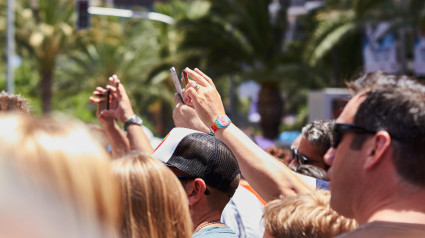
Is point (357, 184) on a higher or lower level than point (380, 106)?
lower

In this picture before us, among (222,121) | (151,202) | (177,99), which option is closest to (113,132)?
(177,99)

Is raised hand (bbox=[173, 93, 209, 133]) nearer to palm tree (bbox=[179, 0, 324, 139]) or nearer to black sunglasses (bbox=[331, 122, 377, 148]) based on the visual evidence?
black sunglasses (bbox=[331, 122, 377, 148])

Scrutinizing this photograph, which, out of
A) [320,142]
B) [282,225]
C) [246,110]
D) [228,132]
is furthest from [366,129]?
[246,110]

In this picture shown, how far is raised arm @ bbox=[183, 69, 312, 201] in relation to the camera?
2.67m

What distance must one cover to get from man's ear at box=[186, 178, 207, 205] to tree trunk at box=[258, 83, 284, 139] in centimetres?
2044

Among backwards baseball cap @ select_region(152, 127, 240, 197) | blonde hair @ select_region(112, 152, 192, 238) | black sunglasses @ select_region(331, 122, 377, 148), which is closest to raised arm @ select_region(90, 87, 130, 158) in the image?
backwards baseball cap @ select_region(152, 127, 240, 197)

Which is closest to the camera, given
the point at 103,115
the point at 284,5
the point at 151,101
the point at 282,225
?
the point at 282,225

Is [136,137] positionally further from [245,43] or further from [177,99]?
[245,43]

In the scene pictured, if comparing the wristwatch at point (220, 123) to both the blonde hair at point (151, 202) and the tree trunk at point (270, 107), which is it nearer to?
the blonde hair at point (151, 202)

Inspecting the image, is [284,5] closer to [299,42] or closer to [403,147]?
[299,42]

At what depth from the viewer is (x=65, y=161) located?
1192 mm

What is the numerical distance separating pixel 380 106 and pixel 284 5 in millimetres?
20220

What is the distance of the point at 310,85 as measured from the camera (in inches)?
854

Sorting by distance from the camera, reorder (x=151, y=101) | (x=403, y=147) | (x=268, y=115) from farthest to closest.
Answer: (x=151, y=101) → (x=268, y=115) → (x=403, y=147)
